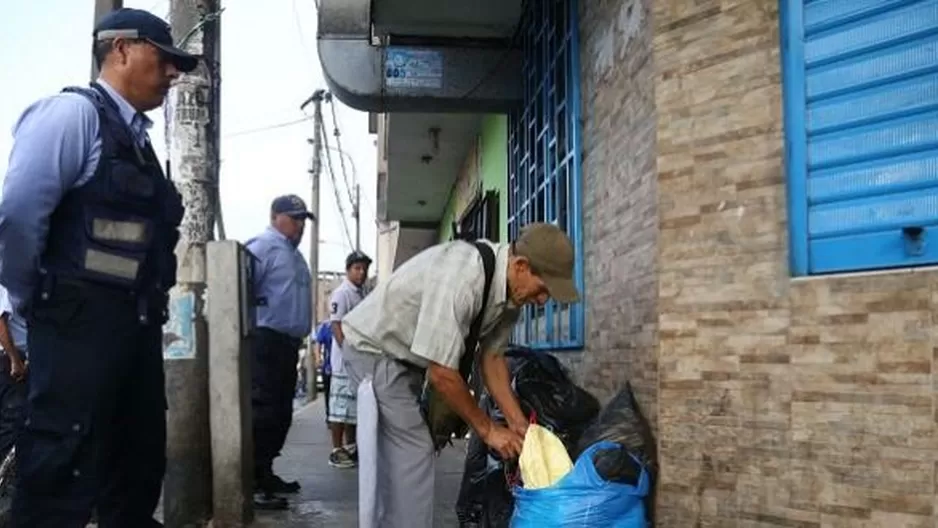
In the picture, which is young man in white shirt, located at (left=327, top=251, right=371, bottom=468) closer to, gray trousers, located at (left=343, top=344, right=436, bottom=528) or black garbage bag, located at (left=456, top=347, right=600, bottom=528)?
black garbage bag, located at (left=456, top=347, right=600, bottom=528)

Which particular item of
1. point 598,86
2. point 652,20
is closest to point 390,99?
point 598,86

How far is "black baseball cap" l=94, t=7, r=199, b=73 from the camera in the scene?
2.90 meters

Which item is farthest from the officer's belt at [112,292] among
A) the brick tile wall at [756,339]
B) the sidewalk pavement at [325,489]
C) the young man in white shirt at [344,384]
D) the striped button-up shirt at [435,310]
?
the young man in white shirt at [344,384]

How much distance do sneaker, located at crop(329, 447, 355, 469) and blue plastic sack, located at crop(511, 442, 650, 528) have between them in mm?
3882

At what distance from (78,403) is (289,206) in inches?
122

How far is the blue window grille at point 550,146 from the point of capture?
5305 millimetres

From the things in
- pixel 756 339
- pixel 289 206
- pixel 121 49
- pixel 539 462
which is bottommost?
pixel 539 462

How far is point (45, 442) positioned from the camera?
2568mm

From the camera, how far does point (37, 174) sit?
2.60 meters

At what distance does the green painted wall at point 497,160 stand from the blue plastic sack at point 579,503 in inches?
224

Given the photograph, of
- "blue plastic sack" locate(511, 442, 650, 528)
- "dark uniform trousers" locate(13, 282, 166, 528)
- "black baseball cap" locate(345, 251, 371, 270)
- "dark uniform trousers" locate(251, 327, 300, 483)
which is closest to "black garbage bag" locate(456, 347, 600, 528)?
"blue plastic sack" locate(511, 442, 650, 528)

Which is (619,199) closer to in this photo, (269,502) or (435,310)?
(435,310)

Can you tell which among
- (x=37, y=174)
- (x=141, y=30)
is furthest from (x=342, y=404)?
(x=37, y=174)

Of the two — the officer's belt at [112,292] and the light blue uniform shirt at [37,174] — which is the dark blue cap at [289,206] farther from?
the light blue uniform shirt at [37,174]
